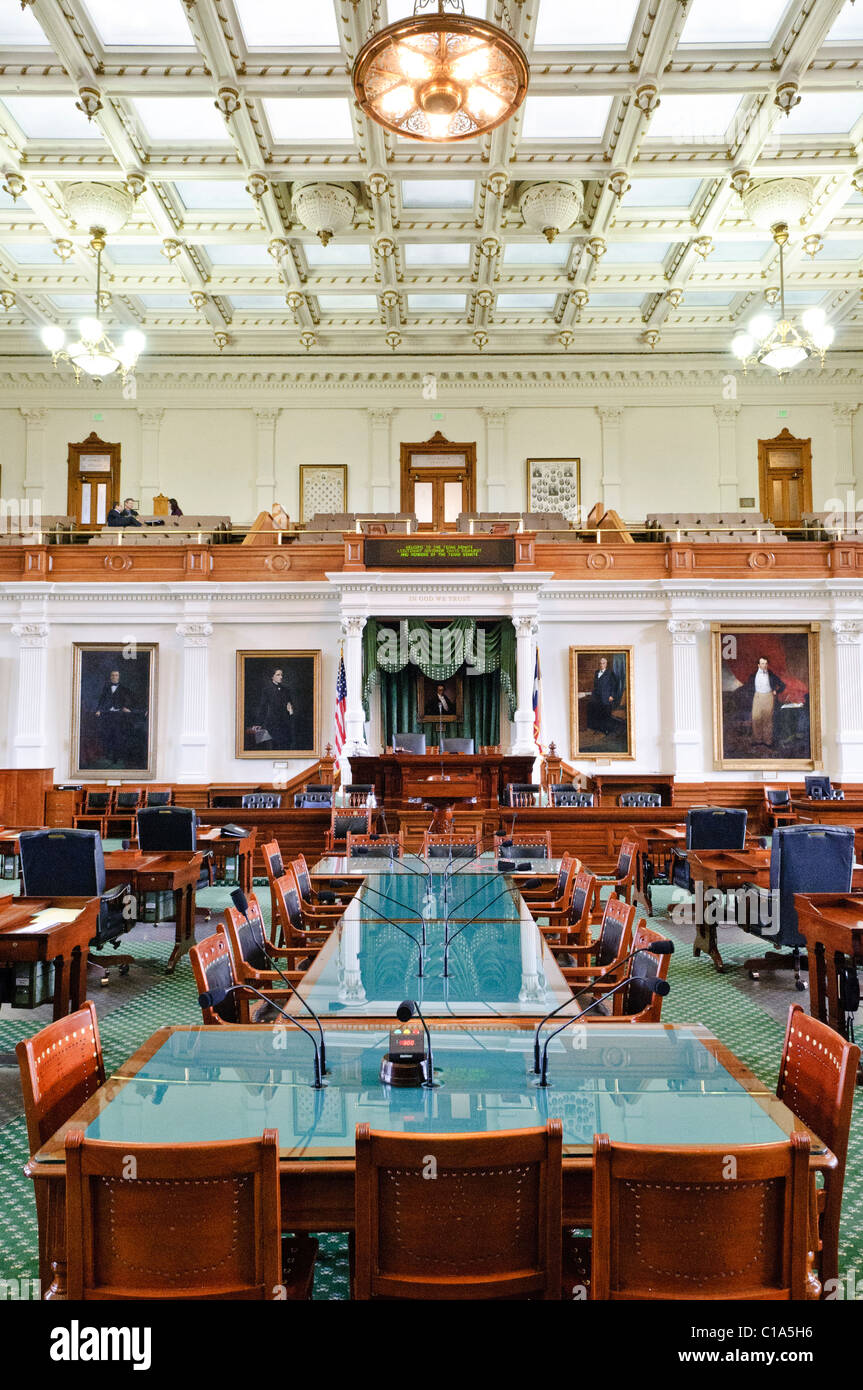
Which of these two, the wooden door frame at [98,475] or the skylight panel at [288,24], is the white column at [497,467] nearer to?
the wooden door frame at [98,475]

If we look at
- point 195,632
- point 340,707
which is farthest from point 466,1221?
point 195,632

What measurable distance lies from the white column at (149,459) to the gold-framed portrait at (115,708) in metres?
5.26

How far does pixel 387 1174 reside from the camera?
1.93m

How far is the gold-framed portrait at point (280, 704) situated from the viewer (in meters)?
15.0

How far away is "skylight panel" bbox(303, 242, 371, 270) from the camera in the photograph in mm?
15445

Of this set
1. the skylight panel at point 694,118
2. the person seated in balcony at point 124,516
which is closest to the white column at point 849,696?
the skylight panel at point 694,118

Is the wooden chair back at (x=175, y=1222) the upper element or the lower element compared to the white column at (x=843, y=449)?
lower

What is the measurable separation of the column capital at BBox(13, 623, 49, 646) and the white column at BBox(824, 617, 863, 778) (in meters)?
12.6

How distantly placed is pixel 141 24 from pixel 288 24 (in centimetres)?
167

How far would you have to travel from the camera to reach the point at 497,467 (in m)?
19.0

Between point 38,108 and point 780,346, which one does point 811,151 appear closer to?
point 780,346

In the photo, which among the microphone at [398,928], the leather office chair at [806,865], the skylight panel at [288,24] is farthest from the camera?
the skylight panel at [288,24]

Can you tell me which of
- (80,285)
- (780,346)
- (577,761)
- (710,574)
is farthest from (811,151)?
(80,285)
